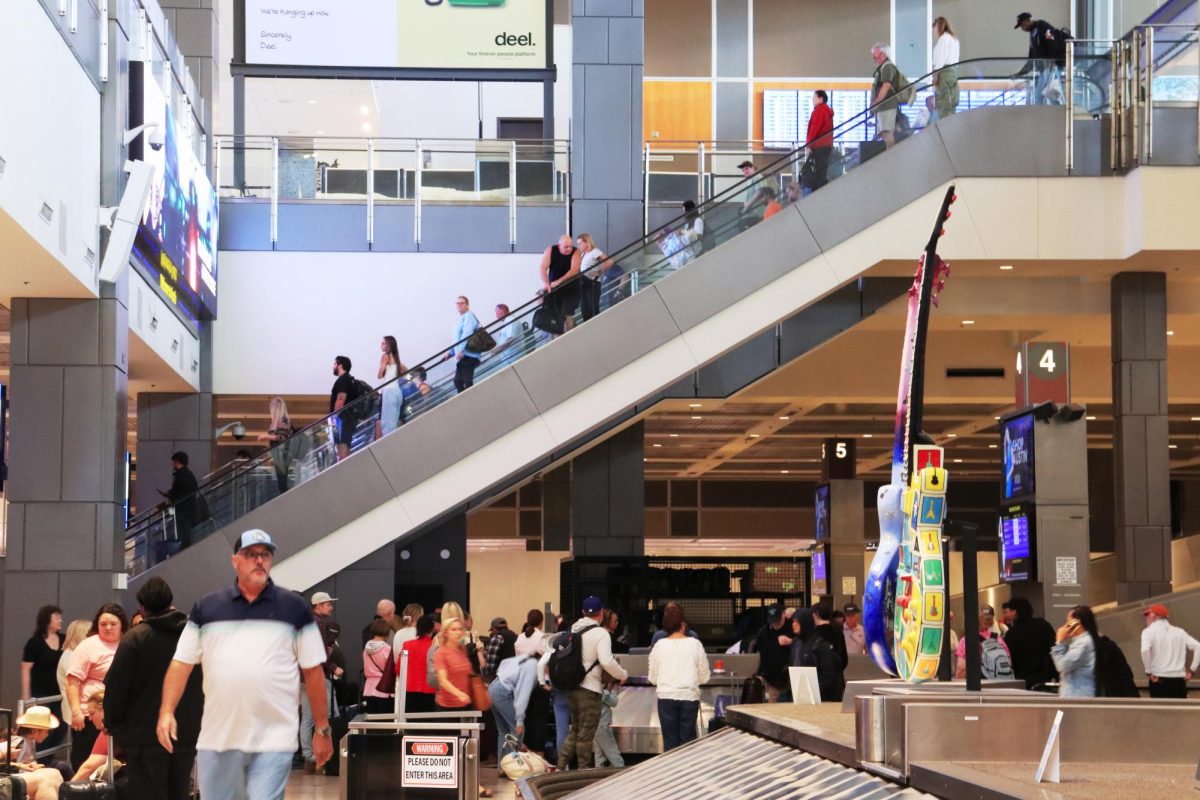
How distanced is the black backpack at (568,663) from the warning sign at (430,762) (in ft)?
12.1

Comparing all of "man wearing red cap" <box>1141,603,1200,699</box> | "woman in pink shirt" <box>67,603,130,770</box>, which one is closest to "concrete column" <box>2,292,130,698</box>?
"woman in pink shirt" <box>67,603,130,770</box>

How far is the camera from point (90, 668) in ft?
33.2

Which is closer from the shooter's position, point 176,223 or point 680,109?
point 176,223

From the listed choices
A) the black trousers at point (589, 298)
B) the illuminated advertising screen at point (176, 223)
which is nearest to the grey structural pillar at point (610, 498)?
the black trousers at point (589, 298)

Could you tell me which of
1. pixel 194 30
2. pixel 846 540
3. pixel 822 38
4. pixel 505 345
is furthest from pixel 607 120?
pixel 846 540

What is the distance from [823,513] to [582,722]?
61.5ft

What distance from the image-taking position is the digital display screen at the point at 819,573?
3077cm

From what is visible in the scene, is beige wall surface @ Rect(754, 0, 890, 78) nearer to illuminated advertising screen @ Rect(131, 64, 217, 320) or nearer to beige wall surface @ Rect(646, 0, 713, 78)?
beige wall surface @ Rect(646, 0, 713, 78)

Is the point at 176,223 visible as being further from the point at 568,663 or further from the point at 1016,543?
the point at 1016,543

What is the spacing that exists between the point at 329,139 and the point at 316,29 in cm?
192

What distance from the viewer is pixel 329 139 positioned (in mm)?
24656

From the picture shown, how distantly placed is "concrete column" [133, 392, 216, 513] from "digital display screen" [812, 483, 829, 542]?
480 inches

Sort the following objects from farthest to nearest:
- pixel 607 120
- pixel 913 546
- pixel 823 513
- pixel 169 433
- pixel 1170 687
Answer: pixel 823 513
pixel 169 433
pixel 607 120
pixel 1170 687
pixel 913 546

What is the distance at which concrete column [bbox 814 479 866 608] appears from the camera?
3016cm
